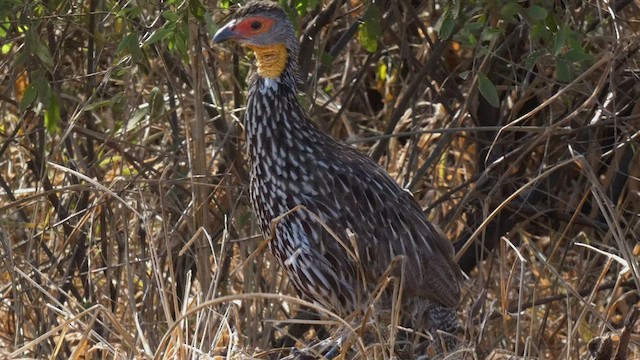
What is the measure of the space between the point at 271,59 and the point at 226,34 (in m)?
0.29

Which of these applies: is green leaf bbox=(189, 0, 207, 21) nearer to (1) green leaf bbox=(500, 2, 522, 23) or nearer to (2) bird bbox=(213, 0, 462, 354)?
(2) bird bbox=(213, 0, 462, 354)

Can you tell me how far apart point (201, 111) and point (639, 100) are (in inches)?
74.3

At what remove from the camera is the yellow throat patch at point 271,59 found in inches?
181

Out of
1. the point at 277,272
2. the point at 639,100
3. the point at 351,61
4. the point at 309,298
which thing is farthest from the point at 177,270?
the point at 639,100

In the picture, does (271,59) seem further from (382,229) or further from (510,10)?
(510,10)

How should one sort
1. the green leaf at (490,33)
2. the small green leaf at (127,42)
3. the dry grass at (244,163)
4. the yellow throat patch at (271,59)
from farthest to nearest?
the dry grass at (244,163) < the yellow throat patch at (271,59) < the green leaf at (490,33) < the small green leaf at (127,42)

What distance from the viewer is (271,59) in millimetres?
4609

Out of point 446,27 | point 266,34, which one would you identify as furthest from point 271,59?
point 446,27

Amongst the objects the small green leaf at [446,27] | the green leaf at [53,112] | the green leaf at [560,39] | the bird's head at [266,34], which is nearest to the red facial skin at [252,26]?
the bird's head at [266,34]

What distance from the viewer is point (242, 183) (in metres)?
5.40

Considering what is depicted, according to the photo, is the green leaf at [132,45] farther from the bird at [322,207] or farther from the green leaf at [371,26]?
the green leaf at [371,26]

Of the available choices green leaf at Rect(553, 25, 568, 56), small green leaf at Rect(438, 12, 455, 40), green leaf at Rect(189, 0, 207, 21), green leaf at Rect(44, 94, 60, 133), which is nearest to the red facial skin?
green leaf at Rect(189, 0, 207, 21)

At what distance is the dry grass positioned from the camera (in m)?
4.95

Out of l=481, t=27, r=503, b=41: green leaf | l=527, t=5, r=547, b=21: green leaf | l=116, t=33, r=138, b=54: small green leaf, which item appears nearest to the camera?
l=527, t=5, r=547, b=21: green leaf
